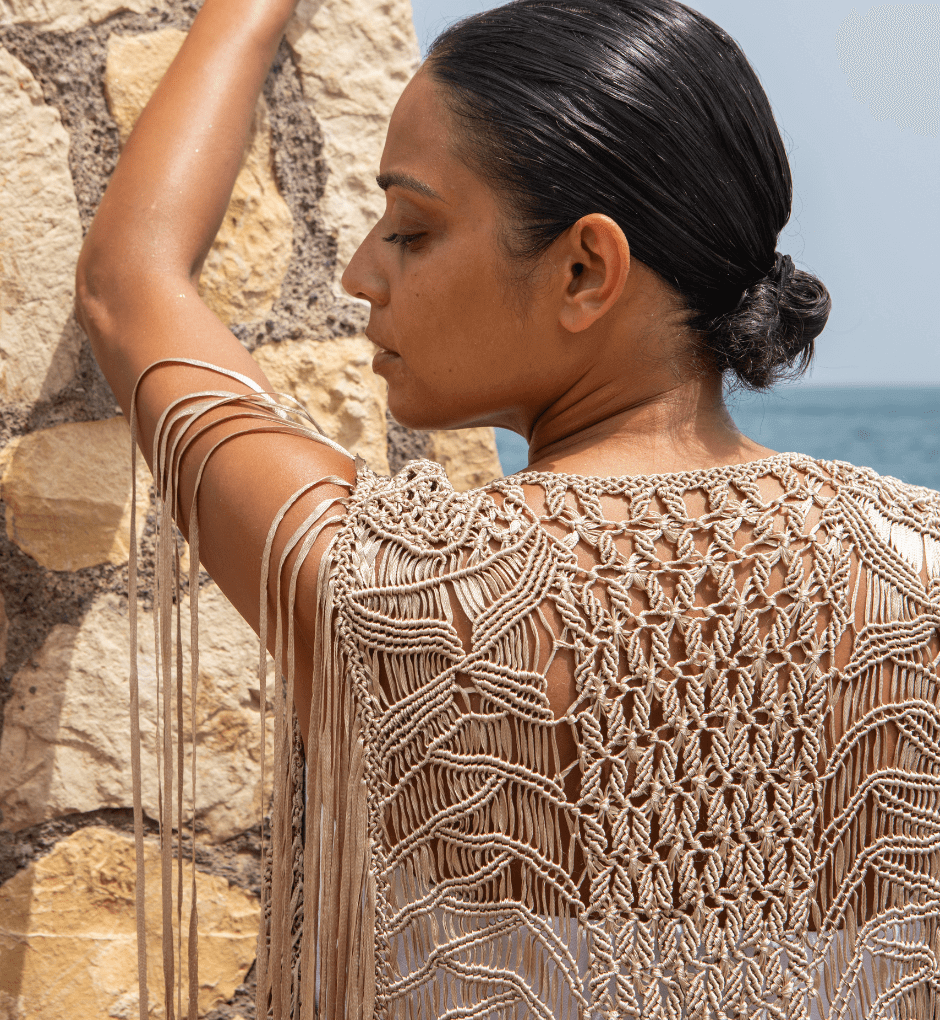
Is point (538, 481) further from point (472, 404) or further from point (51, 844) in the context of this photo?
point (51, 844)

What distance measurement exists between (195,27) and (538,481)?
0.77m

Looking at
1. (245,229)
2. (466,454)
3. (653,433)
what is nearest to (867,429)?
(466,454)

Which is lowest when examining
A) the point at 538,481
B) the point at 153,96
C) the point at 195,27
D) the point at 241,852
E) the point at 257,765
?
the point at 241,852

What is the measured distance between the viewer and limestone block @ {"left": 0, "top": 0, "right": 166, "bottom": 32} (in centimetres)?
118

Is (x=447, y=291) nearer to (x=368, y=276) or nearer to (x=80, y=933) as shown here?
(x=368, y=276)

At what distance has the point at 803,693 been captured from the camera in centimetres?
84

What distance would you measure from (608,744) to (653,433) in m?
0.30

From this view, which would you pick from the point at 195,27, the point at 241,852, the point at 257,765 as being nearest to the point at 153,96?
the point at 195,27

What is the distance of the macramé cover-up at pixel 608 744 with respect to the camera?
0.82 m

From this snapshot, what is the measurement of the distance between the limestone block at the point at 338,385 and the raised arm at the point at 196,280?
0.78 feet

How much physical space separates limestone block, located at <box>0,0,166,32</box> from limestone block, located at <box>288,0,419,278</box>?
0.25m

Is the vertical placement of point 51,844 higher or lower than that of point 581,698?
lower

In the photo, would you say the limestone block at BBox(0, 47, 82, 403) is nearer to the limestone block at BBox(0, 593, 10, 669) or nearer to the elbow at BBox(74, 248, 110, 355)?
the elbow at BBox(74, 248, 110, 355)

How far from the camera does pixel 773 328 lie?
0.99m
